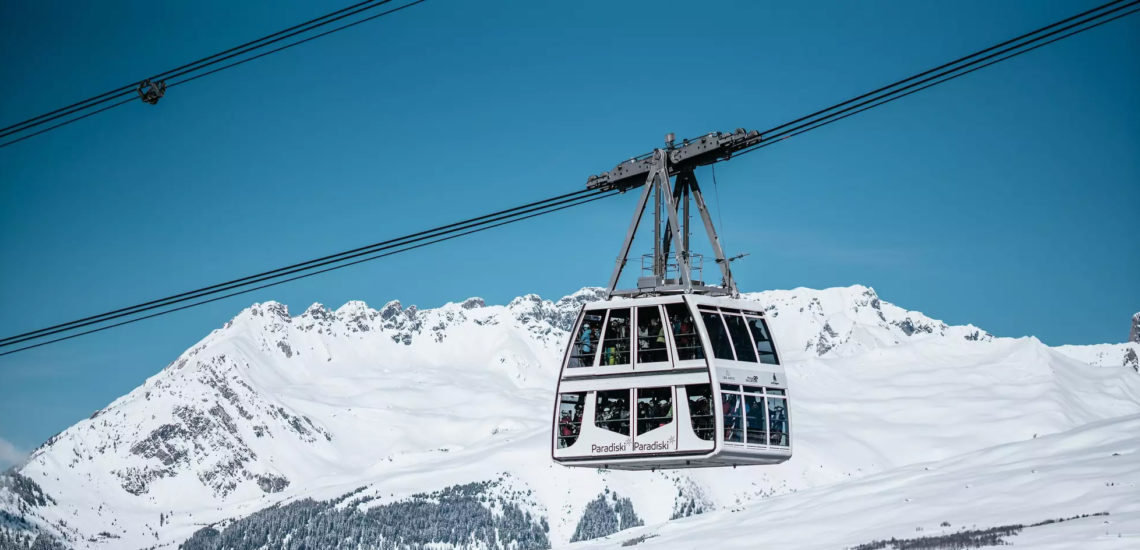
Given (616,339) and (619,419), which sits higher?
(616,339)

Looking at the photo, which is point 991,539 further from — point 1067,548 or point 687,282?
point 687,282

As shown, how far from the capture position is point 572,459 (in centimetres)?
3988

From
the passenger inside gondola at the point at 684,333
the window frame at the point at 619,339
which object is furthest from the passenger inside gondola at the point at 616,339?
the passenger inside gondola at the point at 684,333

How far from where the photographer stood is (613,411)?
3931 centimetres

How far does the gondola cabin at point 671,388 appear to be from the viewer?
3731cm

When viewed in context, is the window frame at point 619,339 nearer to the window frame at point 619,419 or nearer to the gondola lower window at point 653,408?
the window frame at point 619,419

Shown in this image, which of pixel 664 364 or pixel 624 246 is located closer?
pixel 664 364

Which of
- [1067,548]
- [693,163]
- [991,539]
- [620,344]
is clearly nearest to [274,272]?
[620,344]

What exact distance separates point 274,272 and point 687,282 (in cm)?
1195

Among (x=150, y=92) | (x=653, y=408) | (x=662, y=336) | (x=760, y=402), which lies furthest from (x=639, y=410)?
(x=150, y=92)

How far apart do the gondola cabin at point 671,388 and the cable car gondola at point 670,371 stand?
0.03 meters

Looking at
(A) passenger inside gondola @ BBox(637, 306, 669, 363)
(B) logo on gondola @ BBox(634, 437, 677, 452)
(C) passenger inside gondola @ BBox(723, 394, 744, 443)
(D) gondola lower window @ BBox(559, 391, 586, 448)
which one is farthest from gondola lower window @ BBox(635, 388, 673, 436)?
(D) gondola lower window @ BBox(559, 391, 586, 448)

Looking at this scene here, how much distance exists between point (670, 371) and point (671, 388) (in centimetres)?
50

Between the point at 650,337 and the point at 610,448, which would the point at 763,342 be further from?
the point at 610,448
